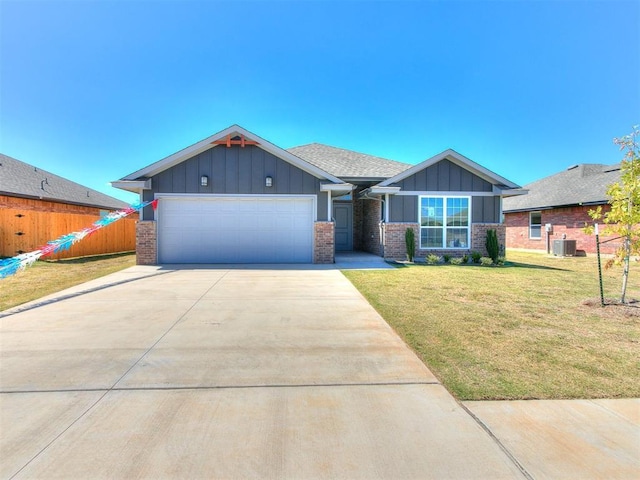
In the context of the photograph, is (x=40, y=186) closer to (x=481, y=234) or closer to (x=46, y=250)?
(x=46, y=250)

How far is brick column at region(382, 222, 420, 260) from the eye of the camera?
13000mm

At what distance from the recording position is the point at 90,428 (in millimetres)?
2402

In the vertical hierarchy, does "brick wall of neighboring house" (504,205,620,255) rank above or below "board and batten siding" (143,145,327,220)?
below

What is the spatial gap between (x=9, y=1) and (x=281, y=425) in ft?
38.2

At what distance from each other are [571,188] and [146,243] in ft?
75.8

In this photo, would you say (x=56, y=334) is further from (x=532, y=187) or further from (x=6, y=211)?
(x=532, y=187)

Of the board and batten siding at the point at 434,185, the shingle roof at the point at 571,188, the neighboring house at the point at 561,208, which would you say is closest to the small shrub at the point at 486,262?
the board and batten siding at the point at 434,185

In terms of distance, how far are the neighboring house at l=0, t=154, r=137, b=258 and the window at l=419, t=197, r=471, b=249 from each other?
1542 cm

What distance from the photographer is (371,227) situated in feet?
49.8

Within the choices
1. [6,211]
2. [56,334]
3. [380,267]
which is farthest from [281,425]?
[6,211]

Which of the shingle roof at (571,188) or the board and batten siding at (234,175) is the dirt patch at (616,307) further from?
the shingle roof at (571,188)

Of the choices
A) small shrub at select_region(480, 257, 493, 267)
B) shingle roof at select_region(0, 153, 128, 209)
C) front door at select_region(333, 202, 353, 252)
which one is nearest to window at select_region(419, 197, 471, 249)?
small shrub at select_region(480, 257, 493, 267)

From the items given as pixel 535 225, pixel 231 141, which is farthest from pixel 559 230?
pixel 231 141

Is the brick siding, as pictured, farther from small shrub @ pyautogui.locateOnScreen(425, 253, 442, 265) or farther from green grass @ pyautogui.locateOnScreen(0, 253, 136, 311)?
green grass @ pyautogui.locateOnScreen(0, 253, 136, 311)
